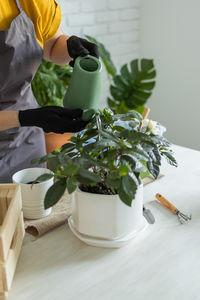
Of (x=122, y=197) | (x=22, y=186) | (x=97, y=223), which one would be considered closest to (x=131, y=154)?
Result: (x=122, y=197)

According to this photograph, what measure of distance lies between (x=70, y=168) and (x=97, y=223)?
24 cm

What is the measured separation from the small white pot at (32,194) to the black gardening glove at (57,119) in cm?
15

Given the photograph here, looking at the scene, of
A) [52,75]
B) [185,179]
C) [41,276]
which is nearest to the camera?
[41,276]

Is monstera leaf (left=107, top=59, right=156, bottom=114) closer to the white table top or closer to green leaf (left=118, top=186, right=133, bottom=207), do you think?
the white table top

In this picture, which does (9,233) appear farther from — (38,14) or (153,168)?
(38,14)

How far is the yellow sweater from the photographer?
1438mm

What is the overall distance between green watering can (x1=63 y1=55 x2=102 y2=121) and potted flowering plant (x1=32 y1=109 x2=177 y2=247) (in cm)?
13

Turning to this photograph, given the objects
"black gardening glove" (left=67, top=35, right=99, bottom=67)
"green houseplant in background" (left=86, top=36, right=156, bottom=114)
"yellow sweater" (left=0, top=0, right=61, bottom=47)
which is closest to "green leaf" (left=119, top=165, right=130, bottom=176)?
"black gardening glove" (left=67, top=35, right=99, bottom=67)

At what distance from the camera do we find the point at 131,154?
3.12 feet

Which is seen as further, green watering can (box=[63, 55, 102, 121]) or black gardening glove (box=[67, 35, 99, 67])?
black gardening glove (box=[67, 35, 99, 67])

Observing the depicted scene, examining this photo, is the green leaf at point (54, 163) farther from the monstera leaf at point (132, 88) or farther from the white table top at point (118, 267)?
the monstera leaf at point (132, 88)

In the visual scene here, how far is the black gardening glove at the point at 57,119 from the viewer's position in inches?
48.6

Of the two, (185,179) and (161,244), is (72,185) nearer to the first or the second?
(161,244)

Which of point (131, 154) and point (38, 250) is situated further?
point (38, 250)
